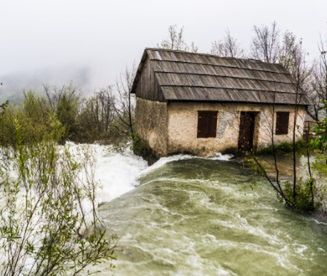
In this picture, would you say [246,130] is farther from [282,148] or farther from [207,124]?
[207,124]

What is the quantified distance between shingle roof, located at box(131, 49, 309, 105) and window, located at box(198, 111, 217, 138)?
735 millimetres

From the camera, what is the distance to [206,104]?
1506cm

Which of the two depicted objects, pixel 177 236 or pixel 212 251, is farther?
pixel 177 236

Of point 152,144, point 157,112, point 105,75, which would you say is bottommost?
point 152,144

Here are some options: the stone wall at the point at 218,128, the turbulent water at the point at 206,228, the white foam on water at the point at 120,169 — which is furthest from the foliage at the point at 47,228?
the stone wall at the point at 218,128

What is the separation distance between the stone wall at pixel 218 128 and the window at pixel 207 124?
0.18m

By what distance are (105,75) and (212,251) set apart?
190m

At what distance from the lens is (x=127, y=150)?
60.0ft

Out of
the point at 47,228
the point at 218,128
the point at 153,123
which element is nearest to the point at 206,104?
the point at 218,128

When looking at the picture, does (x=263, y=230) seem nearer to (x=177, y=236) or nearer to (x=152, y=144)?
(x=177, y=236)

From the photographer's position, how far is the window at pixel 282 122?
17092 millimetres

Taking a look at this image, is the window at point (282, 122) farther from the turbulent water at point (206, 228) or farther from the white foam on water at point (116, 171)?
the white foam on water at point (116, 171)

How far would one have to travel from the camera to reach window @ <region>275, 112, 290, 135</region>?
17.1m

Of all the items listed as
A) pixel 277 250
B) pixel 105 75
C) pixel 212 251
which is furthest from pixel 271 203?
pixel 105 75
